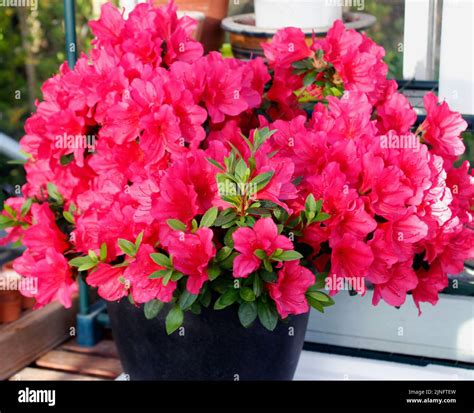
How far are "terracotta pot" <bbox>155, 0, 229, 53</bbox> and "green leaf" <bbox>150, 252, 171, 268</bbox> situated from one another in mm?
1143

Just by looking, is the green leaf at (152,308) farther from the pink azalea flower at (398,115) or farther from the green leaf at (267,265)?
the pink azalea flower at (398,115)

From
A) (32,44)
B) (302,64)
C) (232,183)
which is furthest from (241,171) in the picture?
(32,44)

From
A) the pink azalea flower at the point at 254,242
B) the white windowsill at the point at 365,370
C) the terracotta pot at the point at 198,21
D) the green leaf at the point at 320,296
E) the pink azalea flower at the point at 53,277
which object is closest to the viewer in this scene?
the pink azalea flower at the point at 254,242

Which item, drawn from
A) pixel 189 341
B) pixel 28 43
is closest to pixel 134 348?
pixel 189 341

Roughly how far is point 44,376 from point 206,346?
2.16ft

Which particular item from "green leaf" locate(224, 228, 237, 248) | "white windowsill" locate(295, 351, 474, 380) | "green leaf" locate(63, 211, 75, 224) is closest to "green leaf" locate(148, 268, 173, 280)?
"green leaf" locate(224, 228, 237, 248)

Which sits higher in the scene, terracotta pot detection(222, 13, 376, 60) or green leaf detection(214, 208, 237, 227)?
terracotta pot detection(222, 13, 376, 60)

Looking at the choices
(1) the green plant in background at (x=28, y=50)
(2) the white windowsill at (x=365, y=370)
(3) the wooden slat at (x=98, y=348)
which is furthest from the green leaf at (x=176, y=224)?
(1) the green plant in background at (x=28, y=50)

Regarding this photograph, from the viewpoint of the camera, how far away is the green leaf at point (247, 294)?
50.0 inches

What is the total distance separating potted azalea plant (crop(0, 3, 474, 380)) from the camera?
4.18 ft

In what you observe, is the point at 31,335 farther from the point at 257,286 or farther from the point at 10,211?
the point at 257,286

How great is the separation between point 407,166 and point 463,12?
2.36 ft

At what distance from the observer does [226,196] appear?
126 centimetres

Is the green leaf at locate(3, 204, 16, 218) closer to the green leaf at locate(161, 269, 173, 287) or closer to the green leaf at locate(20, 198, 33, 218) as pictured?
the green leaf at locate(20, 198, 33, 218)
